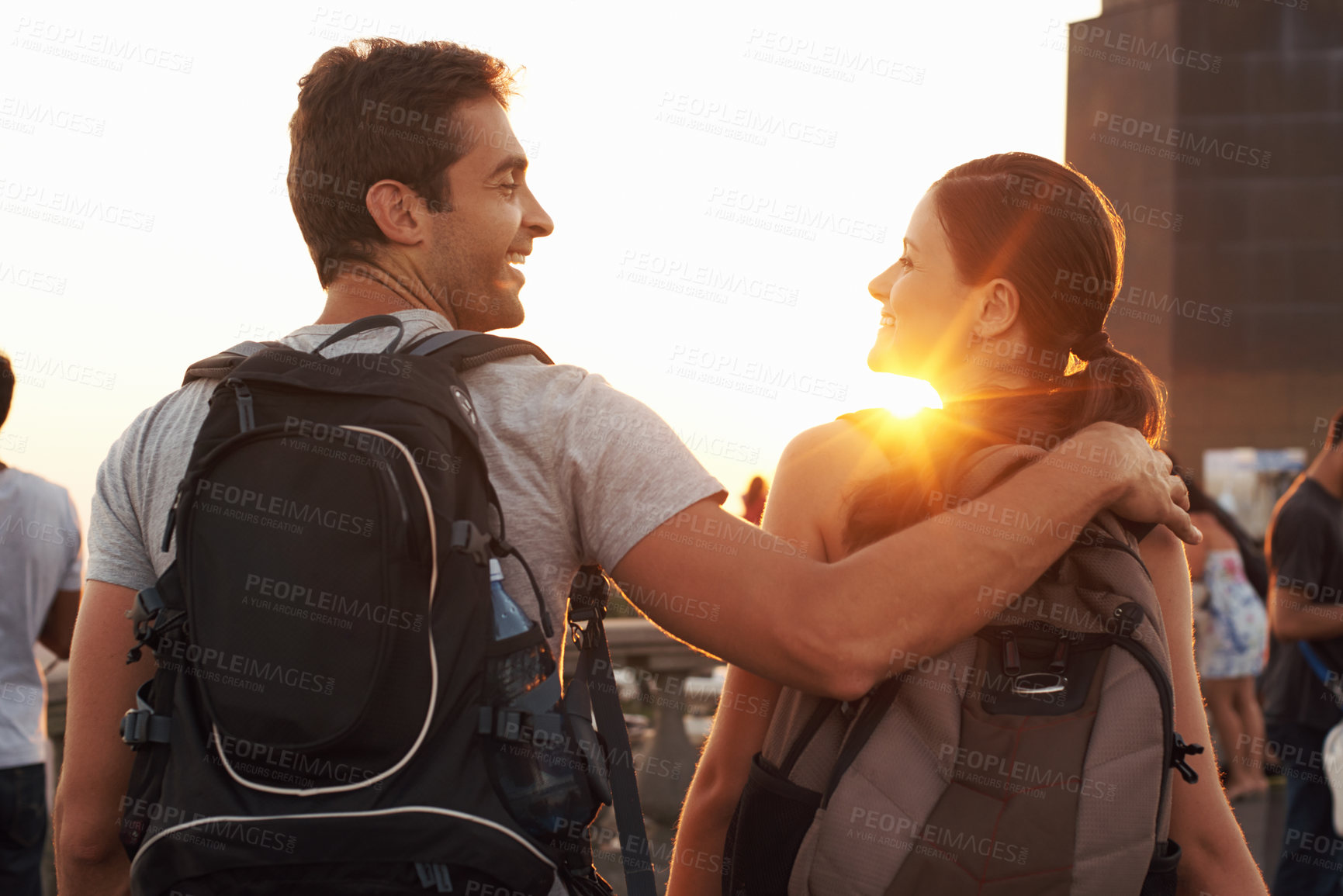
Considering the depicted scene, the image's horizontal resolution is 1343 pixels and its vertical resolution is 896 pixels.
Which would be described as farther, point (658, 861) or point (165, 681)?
point (658, 861)

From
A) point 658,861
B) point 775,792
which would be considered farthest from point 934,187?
point 658,861

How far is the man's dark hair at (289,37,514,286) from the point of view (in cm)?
195

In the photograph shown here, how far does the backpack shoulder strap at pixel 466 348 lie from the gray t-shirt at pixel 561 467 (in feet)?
0.06

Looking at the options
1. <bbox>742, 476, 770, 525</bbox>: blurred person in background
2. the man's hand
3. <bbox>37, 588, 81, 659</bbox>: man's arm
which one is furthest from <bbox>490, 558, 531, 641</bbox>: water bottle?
<bbox>742, 476, 770, 525</bbox>: blurred person in background

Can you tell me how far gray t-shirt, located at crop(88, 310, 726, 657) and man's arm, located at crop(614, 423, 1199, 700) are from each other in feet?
0.15

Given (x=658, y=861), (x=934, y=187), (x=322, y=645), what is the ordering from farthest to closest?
(x=658, y=861) → (x=934, y=187) → (x=322, y=645)

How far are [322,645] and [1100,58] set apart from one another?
87.4ft

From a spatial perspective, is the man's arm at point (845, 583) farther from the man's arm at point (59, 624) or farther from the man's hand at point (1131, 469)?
the man's arm at point (59, 624)

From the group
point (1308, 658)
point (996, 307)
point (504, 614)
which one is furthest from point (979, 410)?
point (1308, 658)

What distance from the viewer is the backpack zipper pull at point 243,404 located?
1577 millimetres

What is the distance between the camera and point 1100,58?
24625 mm

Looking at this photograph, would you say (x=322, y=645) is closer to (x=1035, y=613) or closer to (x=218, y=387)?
(x=218, y=387)

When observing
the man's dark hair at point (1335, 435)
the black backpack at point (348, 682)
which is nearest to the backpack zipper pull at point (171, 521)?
the black backpack at point (348, 682)

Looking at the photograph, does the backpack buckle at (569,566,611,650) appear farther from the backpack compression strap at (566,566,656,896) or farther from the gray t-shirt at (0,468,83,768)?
the gray t-shirt at (0,468,83,768)
